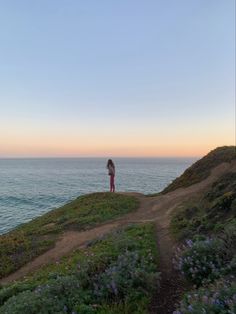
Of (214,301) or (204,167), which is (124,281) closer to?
(214,301)

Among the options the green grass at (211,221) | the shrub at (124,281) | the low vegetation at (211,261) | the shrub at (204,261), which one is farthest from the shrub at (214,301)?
the green grass at (211,221)

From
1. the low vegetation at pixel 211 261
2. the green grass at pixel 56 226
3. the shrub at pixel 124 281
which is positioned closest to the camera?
the low vegetation at pixel 211 261

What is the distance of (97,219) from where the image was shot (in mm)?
19875

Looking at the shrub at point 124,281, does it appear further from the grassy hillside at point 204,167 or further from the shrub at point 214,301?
the grassy hillside at point 204,167

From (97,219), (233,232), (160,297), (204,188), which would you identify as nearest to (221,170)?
(204,188)

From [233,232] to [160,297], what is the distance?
95.6 inches

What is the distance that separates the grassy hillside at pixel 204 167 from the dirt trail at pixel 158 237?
31.3 inches

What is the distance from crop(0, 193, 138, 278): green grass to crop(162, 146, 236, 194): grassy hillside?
4.50 m

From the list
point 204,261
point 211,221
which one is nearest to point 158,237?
point 211,221

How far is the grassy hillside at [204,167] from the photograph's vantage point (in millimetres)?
26281

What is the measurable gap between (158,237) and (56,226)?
8.80m

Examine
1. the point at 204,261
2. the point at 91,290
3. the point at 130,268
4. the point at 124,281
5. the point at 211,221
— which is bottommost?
the point at 91,290

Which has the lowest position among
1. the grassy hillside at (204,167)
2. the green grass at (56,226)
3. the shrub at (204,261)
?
the green grass at (56,226)

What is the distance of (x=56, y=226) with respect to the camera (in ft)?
67.1
